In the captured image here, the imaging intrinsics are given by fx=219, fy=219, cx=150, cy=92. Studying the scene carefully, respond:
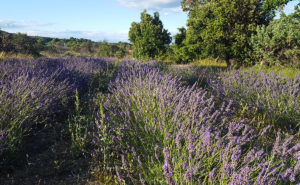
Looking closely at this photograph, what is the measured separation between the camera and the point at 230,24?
1018cm

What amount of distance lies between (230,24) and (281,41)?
2.38 metres

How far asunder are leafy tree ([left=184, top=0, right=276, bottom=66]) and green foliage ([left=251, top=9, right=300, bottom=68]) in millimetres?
689

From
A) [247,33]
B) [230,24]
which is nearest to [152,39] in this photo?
[230,24]

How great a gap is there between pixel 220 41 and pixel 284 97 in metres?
7.21

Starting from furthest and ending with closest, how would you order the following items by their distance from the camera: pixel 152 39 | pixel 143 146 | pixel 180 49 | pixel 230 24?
pixel 152 39, pixel 180 49, pixel 230 24, pixel 143 146

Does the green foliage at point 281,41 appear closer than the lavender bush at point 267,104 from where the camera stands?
No

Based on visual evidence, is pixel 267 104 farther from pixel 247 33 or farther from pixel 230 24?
pixel 230 24

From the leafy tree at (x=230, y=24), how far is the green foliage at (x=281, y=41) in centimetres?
69

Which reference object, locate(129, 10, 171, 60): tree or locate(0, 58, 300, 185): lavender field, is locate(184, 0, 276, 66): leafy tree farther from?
locate(0, 58, 300, 185): lavender field

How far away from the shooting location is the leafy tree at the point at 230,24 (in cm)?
972

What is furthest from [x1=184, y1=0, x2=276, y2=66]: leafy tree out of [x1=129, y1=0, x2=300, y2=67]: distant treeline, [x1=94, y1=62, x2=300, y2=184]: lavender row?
[x1=94, y1=62, x2=300, y2=184]: lavender row

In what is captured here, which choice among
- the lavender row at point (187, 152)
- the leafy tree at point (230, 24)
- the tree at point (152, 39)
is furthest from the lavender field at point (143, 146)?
the tree at point (152, 39)

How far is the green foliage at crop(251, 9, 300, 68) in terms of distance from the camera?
8367mm

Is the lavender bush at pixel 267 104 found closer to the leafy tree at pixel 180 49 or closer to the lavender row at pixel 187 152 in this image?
the lavender row at pixel 187 152
